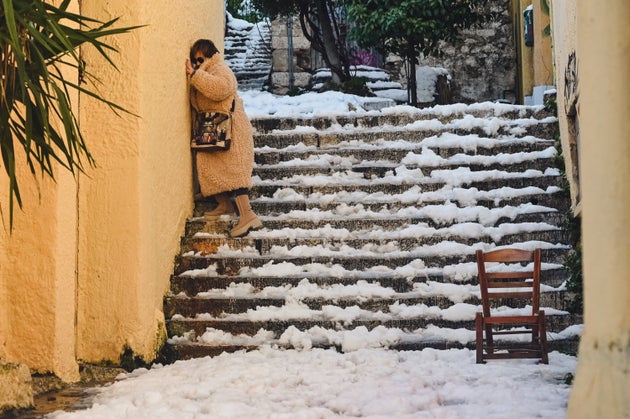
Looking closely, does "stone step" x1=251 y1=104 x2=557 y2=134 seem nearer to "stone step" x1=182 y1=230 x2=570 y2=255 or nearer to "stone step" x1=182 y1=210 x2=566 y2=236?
"stone step" x1=182 y1=210 x2=566 y2=236

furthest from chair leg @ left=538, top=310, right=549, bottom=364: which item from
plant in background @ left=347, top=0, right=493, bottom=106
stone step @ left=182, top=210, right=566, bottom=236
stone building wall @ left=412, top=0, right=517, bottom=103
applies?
stone building wall @ left=412, top=0, right=517, bottom=103

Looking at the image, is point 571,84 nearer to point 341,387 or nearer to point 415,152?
point 415,152

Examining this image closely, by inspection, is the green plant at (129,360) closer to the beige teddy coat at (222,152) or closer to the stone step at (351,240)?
the stone step at (351,240)

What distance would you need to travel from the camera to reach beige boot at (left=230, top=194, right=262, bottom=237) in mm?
6582

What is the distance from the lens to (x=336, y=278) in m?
6.08

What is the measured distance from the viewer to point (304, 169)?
7.45 metres

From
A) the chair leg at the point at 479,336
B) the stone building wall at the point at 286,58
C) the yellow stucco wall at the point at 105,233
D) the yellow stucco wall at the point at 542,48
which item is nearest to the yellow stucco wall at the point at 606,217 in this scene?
the chair leg at the point at 479,336

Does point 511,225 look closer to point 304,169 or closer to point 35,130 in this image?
point 304,169

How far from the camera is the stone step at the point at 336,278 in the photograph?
5996 millimetres

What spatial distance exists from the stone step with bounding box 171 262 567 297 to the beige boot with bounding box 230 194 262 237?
1.43 feet

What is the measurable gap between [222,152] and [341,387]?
2849 millimetres

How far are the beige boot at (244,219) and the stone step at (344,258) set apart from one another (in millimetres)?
172

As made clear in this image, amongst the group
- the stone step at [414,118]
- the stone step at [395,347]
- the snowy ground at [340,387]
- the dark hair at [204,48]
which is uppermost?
the dark hair at [204,48]

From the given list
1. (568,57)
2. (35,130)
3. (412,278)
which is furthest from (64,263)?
(568,57)
